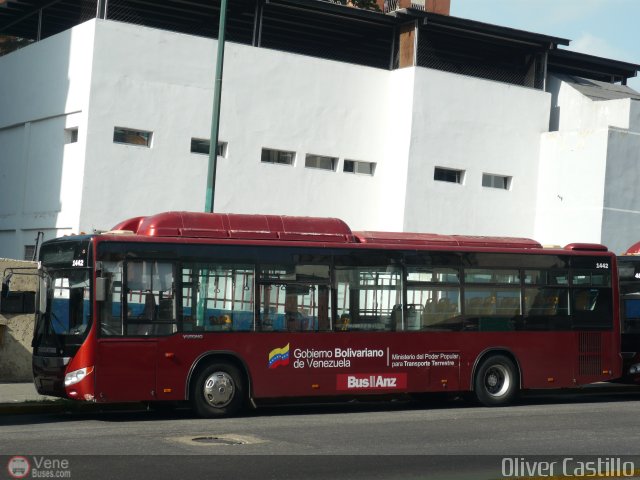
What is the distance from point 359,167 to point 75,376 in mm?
17894

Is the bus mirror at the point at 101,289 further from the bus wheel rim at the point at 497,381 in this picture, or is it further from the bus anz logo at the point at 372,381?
the bus wheel rim at the point at 497,381

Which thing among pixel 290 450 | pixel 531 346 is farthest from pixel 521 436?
pixel 531 346

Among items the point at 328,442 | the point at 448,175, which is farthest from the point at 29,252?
the point at 328,442

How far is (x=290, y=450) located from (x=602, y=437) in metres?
4.41

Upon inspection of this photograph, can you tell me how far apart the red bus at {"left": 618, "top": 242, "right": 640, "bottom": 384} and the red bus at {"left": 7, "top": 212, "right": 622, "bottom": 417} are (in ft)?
3.75

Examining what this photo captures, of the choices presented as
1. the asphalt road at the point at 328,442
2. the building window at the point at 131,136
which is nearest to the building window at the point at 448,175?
the building window at the point at 131,136

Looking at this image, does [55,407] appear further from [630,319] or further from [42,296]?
[630,319]

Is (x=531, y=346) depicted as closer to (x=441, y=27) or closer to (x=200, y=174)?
(x=200, y=174)

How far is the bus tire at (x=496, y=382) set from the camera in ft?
60.1

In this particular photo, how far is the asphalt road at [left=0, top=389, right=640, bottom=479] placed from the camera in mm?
10703

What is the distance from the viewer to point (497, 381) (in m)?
18.5

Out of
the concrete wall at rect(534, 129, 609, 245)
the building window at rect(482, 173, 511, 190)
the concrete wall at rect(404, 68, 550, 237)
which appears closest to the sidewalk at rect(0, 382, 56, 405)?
the concrete wall at rect(404, 68, 550, 237)

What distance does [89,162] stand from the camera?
1046 inches

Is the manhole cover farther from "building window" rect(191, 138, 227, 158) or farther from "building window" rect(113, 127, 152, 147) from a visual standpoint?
"building window" rect(191, 138, 227, 158)
